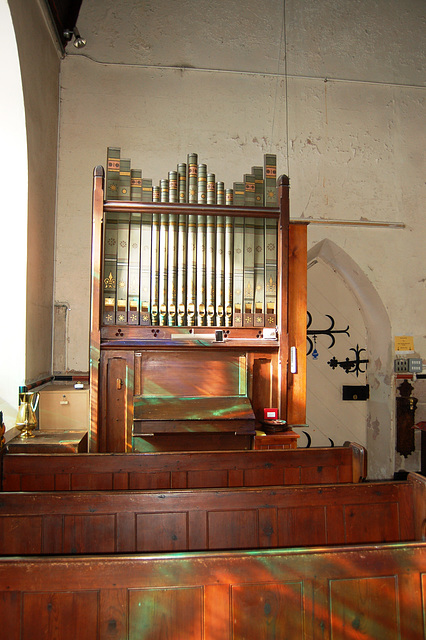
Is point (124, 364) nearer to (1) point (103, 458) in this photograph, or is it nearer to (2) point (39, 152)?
(1) point (103, 458)

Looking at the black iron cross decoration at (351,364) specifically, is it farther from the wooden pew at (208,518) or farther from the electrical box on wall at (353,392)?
the wooden pew at (208,518)

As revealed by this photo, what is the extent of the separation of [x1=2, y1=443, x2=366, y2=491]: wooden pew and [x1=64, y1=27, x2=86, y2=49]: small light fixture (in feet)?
13.7

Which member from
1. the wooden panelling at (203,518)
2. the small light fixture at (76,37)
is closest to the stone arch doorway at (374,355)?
the small light fixture at (76,37)

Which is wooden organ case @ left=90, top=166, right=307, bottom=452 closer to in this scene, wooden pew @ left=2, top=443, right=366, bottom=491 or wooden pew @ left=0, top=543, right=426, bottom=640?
wooden pew @ left=2, top=443, right=366, bottom=491

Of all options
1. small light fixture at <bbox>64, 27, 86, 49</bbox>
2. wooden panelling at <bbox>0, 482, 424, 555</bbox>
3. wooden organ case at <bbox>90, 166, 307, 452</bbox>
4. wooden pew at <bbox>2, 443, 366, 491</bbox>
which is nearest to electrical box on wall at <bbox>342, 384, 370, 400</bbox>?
wooden organ case at <bbox>90, 166, 307, 452</bbox>

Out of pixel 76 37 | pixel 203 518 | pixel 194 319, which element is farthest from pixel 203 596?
pixel 76 37

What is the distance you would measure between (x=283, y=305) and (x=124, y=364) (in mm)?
1385

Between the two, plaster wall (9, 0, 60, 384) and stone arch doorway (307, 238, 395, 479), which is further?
stone arch doorway (307, 238, 395, 479)

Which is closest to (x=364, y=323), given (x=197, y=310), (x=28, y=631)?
(x=197, y=310)

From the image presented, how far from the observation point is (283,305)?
4035mm

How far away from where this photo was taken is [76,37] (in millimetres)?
4953

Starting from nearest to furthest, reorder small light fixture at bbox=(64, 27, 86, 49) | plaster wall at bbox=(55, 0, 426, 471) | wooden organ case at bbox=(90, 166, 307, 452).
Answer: wooden organ case at bbox=(90, 166, 307, 452) → small light fixture at bbox=(64, 27, 86, 49) → plaster wall at bbox=(55, 0, 426, 471)

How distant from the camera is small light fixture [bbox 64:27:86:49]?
4.80 m

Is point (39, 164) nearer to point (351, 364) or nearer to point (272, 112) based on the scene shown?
point (272, 112)
